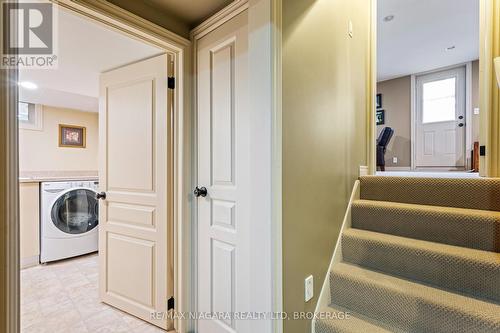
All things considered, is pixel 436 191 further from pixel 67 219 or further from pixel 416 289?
pixel 67 219

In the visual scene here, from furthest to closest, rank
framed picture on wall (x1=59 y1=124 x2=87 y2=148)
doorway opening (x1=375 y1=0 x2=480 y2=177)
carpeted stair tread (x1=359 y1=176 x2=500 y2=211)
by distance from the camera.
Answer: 1. framed picture on wall (x1=59 y1=124 x2=87 y2=148)
2. doorway opening (x1=375 y1=0 x2=480 y2=177)
3. carpeted stair tread (x1=359 y1=176 x2=500 y2=211)

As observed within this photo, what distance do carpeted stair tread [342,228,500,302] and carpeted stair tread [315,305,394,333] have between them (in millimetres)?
336

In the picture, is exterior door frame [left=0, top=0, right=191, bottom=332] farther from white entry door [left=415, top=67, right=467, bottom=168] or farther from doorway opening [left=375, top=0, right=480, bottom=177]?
white entry door [left=415, top=67, right=467, bottom=168]

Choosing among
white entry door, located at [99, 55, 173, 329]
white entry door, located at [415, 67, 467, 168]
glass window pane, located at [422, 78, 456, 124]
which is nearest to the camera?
white entry door, located at [99, 55, 173, 329]

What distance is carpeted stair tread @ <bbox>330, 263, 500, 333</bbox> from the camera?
114 cm

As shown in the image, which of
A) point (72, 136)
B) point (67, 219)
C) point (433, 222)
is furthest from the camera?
point (72, 136)

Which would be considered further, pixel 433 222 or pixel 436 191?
pixel 436 191

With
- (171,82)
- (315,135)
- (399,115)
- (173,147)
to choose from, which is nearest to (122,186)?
(173,147)

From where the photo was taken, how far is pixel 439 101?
5.32 meters

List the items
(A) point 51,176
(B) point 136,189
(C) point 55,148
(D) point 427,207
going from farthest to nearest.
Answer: (C) point 55,148 → (A) point 51,176 → (B) point 136,189 → (D) point 427,207

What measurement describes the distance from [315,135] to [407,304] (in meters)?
1.03

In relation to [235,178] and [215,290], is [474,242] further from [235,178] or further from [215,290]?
[215,290]

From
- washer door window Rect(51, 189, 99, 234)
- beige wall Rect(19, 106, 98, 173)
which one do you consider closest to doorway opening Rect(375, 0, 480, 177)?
washer door window Rect(51, 189, 99, 234)

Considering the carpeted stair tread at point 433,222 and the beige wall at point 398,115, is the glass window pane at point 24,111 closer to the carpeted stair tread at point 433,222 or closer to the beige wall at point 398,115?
→ the carpeted stair tread at point 433,222
